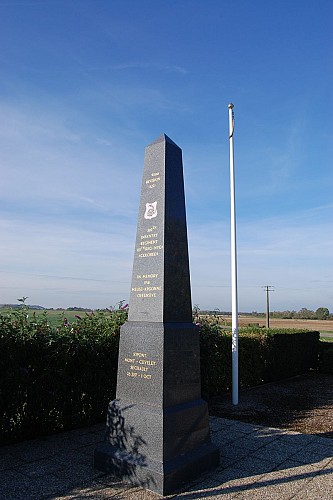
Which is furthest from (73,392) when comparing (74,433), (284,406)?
(284,406)

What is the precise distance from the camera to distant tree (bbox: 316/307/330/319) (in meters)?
79.5

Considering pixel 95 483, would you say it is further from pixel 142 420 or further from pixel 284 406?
pixel 284 406

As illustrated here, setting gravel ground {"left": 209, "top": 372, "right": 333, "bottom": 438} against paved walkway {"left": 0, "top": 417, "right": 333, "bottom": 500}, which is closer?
paved walkway {"left": 0, "top": 417, "right": 333, "bottom": 500}

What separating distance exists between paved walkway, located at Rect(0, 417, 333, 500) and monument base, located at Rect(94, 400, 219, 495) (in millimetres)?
103

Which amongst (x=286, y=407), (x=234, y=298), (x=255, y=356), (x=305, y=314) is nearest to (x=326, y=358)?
(x=255, y=356)

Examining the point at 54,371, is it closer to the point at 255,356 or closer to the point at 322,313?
the point at 255,356

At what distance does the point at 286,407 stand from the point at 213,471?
4.23 meters

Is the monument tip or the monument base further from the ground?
the monument tip

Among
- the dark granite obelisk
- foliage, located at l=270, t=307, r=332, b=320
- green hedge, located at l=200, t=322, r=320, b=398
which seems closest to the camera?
the dark granite obelisk

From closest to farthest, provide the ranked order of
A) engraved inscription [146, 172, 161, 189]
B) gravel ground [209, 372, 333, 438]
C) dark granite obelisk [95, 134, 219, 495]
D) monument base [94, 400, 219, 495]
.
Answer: monument base [94, 400, 219, 495] → dark granite obelisk [95, 134, 219, 495] → engraved inscription [146, 172, 161, 189] → gravel ground [209, 372, 333, 438]

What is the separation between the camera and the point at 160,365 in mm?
4457

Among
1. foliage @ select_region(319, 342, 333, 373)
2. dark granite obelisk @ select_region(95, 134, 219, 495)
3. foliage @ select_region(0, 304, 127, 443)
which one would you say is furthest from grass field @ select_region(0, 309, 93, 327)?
foliage @ select_region(319, 342, 333, 373)

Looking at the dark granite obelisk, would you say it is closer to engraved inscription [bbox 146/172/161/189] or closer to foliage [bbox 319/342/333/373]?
engraved inscription [bbox 146/172/161/189]

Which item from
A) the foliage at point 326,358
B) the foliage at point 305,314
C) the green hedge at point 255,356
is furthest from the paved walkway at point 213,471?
the foliage at point 305,314
